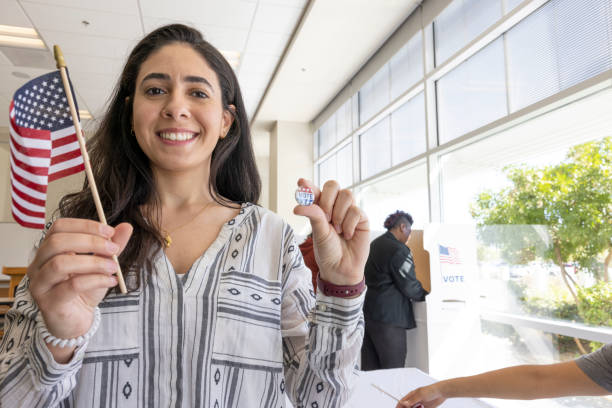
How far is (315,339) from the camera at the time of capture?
801 mm

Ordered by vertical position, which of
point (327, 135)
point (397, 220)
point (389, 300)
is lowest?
point (389, 300)

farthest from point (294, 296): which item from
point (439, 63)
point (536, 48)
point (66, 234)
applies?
point (439, 63)

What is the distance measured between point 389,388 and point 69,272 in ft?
3.59

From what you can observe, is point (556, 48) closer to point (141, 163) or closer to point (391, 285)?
point (391, 285)

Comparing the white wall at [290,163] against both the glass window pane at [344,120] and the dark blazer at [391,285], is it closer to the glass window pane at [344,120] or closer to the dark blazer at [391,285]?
the glass window pane at [344,120]

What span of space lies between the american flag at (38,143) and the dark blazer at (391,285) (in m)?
2.86


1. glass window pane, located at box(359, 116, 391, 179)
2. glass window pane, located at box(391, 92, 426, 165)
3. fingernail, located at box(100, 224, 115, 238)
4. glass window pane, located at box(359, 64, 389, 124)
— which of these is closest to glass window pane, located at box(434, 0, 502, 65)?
glass window pane, located at box(391, 92, 426, 165)

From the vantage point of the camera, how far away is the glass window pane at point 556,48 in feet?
8.60

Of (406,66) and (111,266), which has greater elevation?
(406,66)

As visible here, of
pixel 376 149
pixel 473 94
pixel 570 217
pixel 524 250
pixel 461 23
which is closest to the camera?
pixel 570 217

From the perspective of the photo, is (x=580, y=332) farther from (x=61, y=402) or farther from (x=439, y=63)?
(x=61, y=402)

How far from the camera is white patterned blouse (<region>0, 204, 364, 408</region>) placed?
73 centimetres

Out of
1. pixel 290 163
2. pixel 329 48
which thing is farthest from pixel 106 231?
pixel 290 163

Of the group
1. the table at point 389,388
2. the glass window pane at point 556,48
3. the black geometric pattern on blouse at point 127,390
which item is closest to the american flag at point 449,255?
the glass window pane at point 556,48
